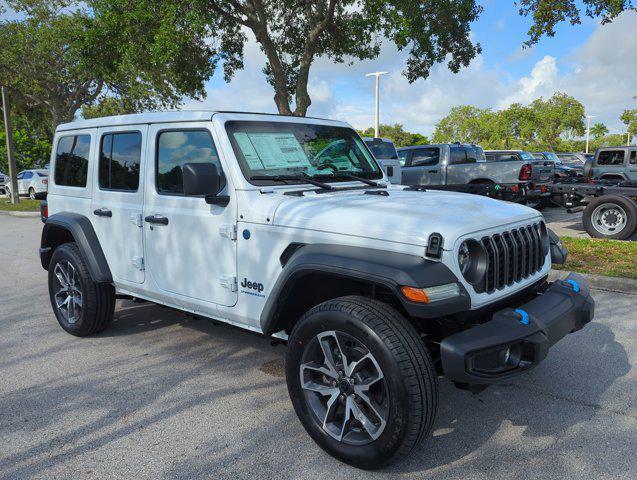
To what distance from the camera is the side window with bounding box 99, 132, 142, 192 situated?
13.2 ft

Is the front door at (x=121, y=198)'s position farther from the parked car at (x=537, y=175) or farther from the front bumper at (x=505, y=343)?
the parked car at (x=537, y=175)

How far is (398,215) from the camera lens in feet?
9.11

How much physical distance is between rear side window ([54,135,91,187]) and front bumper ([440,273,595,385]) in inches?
143

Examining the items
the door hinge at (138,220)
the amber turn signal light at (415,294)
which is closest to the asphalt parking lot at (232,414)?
the amber turn signal light at (415,294)

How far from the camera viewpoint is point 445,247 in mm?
2557

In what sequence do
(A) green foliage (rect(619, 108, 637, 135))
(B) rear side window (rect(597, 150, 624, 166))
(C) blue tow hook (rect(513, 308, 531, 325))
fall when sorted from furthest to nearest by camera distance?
(A) green foliage (rect(619, 108, 637, 135)), (B) rear side window (rect(597, 150, 624, 166)), (C) blue tow hook (rect(513, 308, 531, 325))

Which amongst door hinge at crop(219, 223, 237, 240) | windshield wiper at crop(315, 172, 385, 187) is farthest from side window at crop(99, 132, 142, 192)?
windshield wiper at crop(315, 172, 385, 187)

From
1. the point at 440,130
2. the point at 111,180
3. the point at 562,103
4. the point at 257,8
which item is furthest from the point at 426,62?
the point at 440,130

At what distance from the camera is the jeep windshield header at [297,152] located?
3.46 m

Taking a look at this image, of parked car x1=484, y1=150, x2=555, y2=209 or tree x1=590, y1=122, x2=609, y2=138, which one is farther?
tree x1=590, y1=122, x2=609, y2=138

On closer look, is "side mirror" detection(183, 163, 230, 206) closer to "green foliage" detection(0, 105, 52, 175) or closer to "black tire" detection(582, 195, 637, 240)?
"black tire" detection(582, 195, 637, 240)

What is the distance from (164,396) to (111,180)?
1.85 metres

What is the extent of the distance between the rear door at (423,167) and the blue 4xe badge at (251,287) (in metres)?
11.0

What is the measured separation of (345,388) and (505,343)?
33.9 inches
